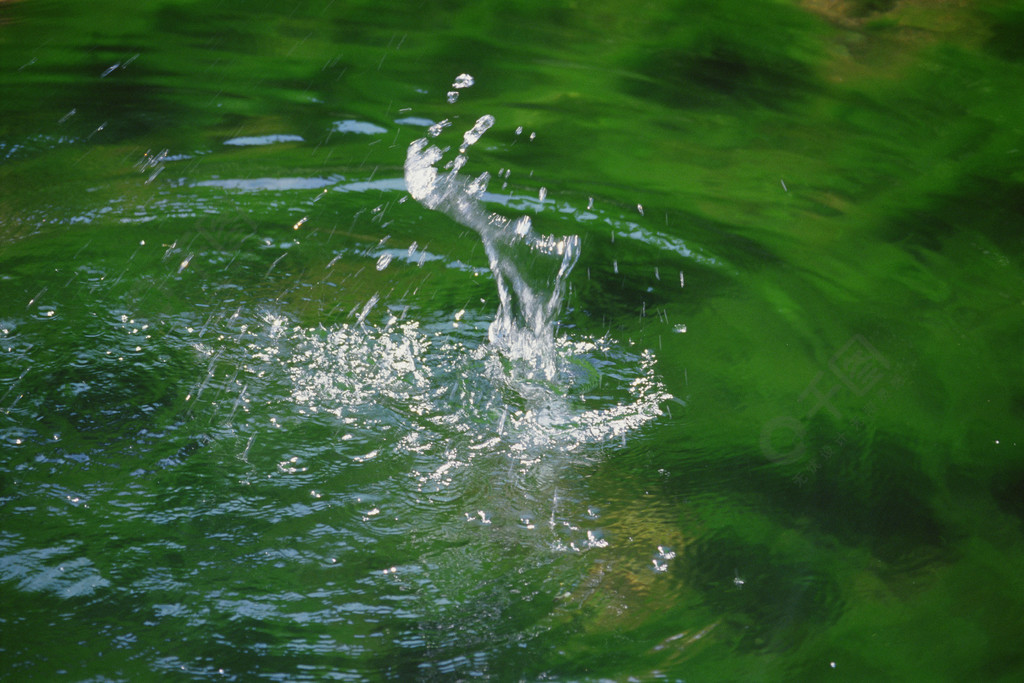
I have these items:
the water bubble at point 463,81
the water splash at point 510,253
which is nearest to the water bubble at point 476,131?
the water splash at point 510,253

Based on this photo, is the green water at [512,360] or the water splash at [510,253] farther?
the water splash at [510,253]

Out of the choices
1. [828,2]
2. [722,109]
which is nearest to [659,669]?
[722,109]

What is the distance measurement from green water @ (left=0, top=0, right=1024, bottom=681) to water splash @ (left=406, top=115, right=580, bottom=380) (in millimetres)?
56

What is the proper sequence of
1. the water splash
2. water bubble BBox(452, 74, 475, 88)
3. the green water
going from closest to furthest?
the green water
the water splash
water bubble BBox(452, 74, 475, 88)

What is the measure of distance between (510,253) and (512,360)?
49 centimetres

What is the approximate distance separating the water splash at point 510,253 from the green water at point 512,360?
56mm

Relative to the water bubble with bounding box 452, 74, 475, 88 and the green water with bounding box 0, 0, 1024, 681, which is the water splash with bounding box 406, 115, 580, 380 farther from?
the water bubble with bounding box 452, 74, 475, 88

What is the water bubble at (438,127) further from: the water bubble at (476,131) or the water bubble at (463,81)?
the water bubble at (463,81)

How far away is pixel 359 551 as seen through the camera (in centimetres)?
176

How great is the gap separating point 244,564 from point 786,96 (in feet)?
8.61

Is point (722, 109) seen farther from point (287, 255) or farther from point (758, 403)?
point (287, 255)

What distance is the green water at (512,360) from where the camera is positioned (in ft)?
5.57

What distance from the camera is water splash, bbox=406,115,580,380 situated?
7.70 feet

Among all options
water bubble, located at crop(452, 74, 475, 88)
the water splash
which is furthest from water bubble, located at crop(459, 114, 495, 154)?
water bubble, located at crop(452, 74, 475, 88)
